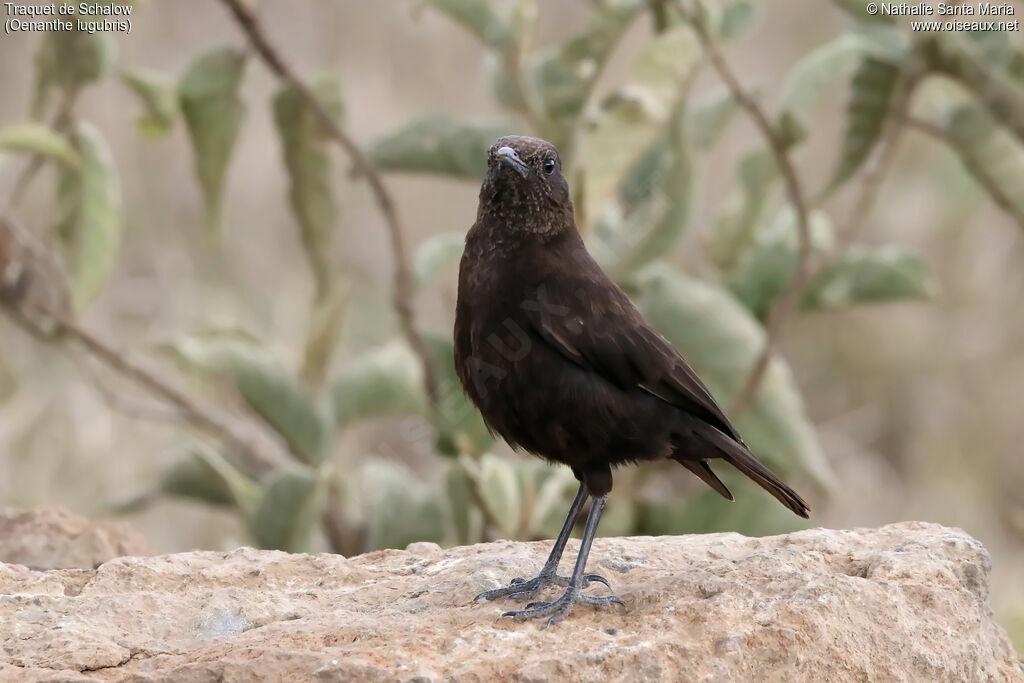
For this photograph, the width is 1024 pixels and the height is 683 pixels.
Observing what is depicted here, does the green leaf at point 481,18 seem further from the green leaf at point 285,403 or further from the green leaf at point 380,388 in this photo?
the green leaf at point 285,403

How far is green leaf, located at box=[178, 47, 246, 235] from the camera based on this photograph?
6.16m

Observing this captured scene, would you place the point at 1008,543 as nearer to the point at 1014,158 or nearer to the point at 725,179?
the point at 725,179

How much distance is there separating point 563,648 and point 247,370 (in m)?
3.12

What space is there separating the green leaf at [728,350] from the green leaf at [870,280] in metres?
0.50

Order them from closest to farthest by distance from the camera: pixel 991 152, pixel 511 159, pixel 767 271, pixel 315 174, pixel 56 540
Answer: pixel 511 159
pixel 56 540
pixel 991 152
pixel 315 174
pixel 767 271

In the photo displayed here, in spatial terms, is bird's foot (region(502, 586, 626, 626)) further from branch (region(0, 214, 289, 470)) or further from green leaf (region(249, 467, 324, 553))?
branch (region(0, 214, 289, 470))

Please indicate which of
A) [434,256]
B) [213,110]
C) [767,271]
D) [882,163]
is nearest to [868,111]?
[882,163]

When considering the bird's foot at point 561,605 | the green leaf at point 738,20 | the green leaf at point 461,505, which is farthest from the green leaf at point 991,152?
the bird's foot at point 561,605

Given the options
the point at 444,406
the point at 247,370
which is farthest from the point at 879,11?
the point at 247,370

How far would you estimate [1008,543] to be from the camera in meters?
10.3

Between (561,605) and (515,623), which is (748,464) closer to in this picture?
(561,605)

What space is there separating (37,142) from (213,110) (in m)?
0.83

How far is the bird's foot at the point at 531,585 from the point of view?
13.9 feet

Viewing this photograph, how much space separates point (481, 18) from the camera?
6074 mm
